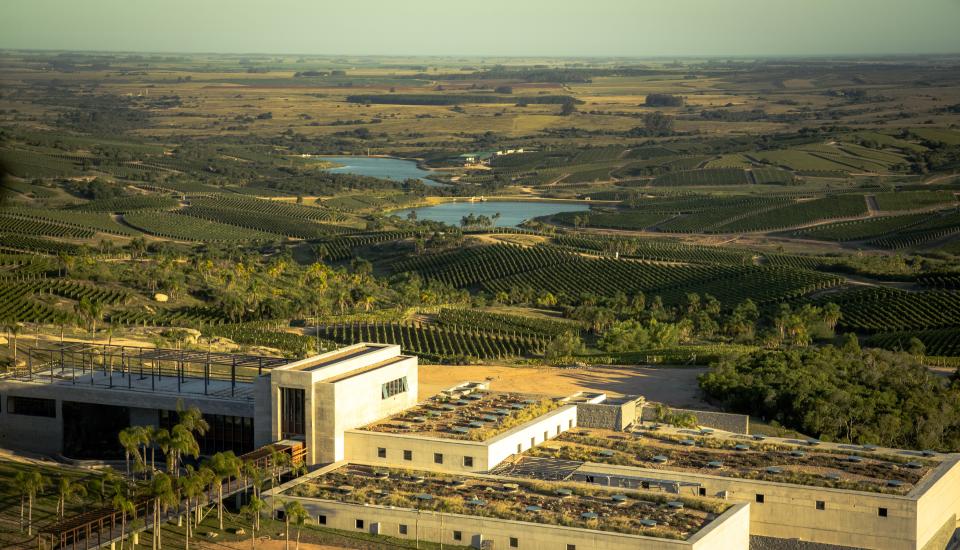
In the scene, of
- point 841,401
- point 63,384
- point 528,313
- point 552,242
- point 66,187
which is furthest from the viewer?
point 66,187

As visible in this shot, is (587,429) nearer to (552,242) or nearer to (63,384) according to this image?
(63,384)

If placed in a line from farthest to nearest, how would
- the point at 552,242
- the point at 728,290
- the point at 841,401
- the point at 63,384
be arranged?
1. the point at 552,242
2. the point at 728,290
3. the point at 841,401
4. the point at 63,384

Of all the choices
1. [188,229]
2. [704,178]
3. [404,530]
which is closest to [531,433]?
[404,530]

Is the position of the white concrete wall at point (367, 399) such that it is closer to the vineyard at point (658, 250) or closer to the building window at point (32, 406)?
the building window at point (32, 406)

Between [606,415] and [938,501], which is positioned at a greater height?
[606,415]

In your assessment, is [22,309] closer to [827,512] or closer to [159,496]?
[159,496]

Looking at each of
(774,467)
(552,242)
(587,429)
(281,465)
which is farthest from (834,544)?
(552,242)

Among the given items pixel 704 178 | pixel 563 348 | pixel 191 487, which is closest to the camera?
pixel 191 487
